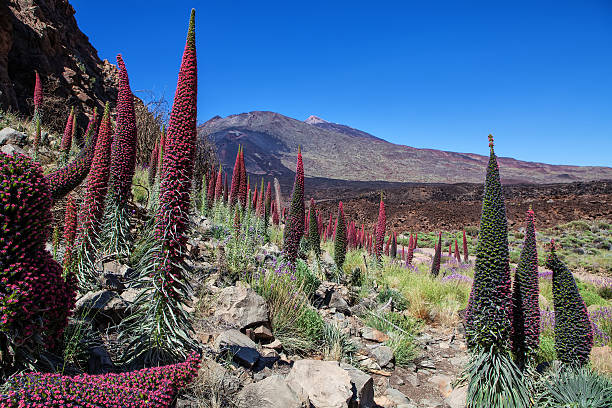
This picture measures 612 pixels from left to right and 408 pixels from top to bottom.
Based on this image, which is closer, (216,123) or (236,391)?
(236,391)

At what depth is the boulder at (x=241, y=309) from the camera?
3496mm

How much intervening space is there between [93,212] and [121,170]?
500 mm

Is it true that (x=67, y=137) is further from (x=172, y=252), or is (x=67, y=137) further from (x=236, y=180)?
(x=172, y=252)

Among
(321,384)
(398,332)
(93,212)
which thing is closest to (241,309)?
(321,384)

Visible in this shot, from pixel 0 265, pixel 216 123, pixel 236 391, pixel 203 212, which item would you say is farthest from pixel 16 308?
pixel 216 123

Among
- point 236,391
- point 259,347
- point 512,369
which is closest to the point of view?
point 236,391

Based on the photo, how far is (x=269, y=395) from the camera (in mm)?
2312

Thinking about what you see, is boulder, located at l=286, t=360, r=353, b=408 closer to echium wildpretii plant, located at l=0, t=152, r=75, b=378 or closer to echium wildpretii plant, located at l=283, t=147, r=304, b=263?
echium wildpretii plant, located at l=0, t=152, r=75, b=378

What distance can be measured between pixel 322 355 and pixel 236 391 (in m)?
1.63

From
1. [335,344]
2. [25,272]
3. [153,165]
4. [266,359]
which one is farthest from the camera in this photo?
[153,165]

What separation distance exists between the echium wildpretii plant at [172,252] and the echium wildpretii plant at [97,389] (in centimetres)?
66

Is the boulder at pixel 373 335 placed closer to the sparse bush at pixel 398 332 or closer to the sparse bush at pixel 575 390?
the sparse bush at pixel 398 332

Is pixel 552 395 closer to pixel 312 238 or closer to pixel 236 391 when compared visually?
pixel 236 391

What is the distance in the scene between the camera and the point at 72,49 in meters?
12.8
